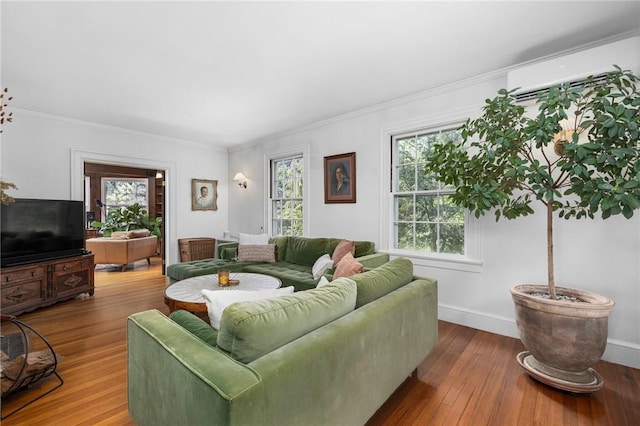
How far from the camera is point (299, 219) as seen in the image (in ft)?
15.9

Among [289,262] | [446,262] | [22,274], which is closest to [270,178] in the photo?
[289,262]

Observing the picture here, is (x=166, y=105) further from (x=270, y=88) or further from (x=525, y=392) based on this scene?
(x=525, y=392)

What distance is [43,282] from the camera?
352 cm

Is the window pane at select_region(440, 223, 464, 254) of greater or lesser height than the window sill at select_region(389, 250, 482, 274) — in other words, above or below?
above

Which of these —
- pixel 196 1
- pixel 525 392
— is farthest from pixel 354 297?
pixel 196 1

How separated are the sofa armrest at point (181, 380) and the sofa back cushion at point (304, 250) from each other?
2562 millimetres

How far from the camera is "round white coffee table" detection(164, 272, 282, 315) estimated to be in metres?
2.33

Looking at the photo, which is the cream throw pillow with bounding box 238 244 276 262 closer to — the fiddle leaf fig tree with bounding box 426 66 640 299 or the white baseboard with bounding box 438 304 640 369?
the white baseboard with bounding box 438 304 640 369

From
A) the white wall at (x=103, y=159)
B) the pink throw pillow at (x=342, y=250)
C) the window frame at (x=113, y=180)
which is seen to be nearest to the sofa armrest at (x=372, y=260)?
the pink throw pillow at (x=342, y=250)

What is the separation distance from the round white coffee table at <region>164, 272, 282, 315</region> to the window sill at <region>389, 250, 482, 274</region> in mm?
1619

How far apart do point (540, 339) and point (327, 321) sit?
66.4 inches

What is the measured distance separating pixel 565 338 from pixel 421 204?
1.84 metres

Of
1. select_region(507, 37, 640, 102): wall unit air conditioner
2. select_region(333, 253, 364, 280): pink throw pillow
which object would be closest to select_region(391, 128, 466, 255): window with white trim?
select_region(507, 37, 640, 102): wall unit air conditioner

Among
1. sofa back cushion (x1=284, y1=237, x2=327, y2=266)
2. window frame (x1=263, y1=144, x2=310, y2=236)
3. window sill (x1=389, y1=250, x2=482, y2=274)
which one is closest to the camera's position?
window sill (x1=389, y1=250, x2=482, y2=274)
